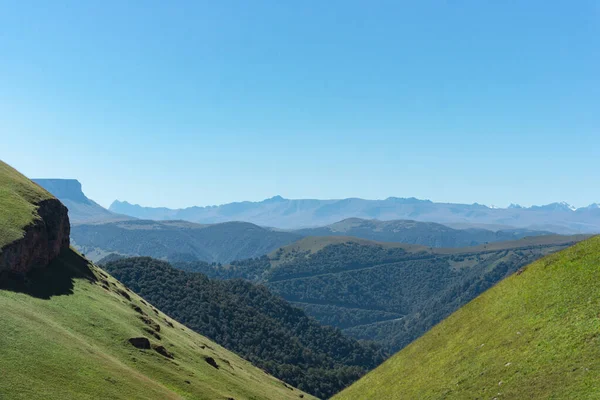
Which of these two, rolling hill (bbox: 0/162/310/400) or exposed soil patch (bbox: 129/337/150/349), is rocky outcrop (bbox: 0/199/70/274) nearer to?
rolling hill (bbox: 0/162/310/400)

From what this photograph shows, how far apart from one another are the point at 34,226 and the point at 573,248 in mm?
77007

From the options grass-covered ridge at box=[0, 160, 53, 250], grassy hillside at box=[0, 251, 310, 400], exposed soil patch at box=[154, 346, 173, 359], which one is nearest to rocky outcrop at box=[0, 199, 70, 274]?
grass-covered ridge at box=[0, 160, 53, 250]

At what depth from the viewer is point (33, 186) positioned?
305 feet

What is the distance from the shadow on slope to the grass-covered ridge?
581 centimetres

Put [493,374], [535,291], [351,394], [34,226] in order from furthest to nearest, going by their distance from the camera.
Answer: [34,226]
[351,394]
[535,291]
[493,374]

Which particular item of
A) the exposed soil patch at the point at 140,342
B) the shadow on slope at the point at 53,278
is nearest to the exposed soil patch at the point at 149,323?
the shadow on slope at the point at 53,278

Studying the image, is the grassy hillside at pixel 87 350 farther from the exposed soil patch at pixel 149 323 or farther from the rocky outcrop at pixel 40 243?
the rocky outcrop at pixel 40 243

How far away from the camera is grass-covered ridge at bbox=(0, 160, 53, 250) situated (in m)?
71.7

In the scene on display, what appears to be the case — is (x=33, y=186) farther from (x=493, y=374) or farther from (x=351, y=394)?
(x=493, y=374)

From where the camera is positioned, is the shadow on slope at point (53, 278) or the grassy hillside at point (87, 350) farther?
the shadow on slope at point (53, 278)

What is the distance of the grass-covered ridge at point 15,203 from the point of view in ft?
235

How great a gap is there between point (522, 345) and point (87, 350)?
49788mm

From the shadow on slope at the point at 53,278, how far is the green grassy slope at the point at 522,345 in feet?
160

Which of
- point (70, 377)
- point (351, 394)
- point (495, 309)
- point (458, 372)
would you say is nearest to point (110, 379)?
point (70, 377)
